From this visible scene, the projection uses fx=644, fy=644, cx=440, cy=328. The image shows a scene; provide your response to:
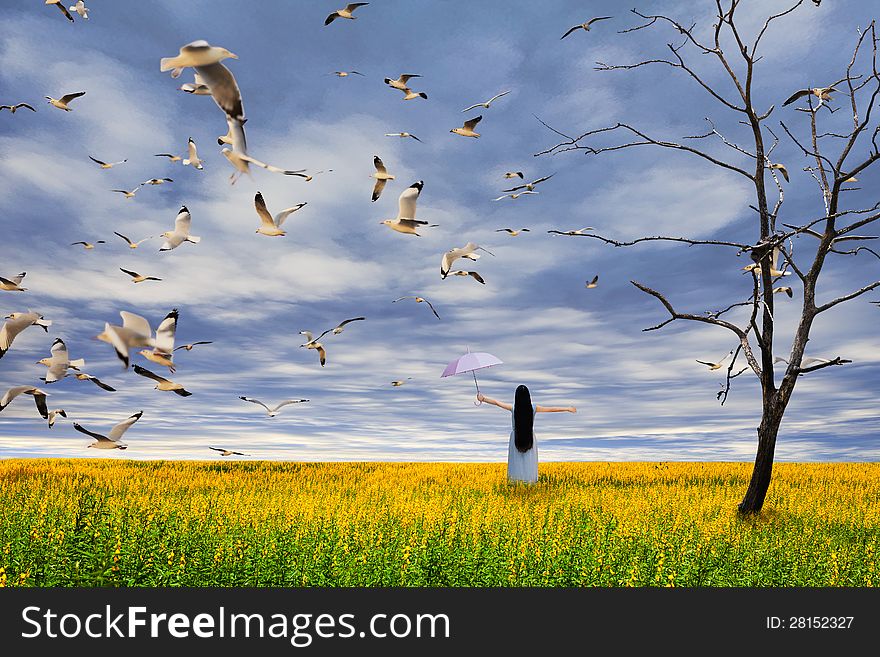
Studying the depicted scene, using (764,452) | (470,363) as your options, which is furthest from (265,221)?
(764,452)

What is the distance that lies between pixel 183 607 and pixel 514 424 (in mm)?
11473

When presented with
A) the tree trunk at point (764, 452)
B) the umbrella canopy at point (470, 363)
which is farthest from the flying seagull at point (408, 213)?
the tree trunk at point (764, 452)

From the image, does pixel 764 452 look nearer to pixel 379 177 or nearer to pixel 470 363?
pixel 470 363

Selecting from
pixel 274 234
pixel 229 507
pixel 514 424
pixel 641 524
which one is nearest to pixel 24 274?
pixel 274 234

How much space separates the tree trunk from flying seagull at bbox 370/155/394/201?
9455mm

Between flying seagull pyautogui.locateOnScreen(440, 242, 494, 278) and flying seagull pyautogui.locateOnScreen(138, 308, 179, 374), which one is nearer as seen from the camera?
flying seagull pyautogui.locateOnScreen(138, 308, 179, 374)

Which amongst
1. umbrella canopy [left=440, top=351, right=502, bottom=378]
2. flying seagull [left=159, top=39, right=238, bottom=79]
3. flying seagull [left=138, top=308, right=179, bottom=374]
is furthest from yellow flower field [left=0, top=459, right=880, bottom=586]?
flying seagull [left=159, top=39, right=238, bottom=79]

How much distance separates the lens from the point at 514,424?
16.4 meters

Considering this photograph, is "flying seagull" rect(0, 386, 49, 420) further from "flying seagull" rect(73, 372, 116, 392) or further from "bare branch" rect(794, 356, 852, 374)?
"bare branch" rect(794, 356, 852, 374)

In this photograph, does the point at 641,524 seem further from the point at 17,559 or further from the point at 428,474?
the point at 428,474

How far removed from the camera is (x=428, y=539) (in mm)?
9359

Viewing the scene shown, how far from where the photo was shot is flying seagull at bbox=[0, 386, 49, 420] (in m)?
4.56

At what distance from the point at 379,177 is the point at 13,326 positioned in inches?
128

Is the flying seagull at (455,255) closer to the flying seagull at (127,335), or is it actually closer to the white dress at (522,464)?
the flying seagull at (127,335)
